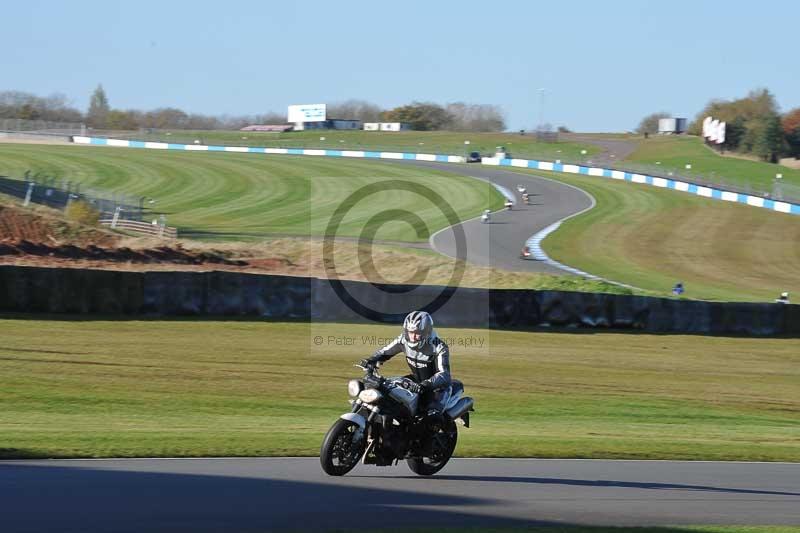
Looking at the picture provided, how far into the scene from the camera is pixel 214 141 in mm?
110000

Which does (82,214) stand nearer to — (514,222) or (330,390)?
(514,222)

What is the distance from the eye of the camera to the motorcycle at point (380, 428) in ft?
34.4

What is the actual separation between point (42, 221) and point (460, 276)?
15.5 meters

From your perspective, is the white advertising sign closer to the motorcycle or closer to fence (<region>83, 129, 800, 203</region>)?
fence (<region>83, 129, 800, 203</region>)

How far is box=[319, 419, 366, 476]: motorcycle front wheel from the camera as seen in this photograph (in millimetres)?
10414

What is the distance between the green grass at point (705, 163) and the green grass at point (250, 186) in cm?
2334

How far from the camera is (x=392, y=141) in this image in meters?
112

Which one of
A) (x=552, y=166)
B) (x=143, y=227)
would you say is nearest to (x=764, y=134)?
(x=552, y=166)

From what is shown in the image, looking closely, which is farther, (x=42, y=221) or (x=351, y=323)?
(x=42, y=221)

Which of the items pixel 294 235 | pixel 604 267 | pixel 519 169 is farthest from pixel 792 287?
pixel 519 169

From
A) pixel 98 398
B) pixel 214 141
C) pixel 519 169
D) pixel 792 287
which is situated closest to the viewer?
pixel 98 398

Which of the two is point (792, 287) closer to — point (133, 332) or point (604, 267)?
point (604, 267)

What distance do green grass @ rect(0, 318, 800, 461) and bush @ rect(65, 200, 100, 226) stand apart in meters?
19.7

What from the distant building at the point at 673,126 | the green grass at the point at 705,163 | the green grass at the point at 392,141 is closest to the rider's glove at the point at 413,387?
the green grass at the point at 705,163
